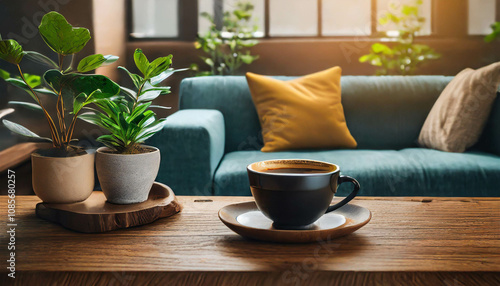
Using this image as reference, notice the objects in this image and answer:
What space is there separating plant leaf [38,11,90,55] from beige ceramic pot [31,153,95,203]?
0.61 ft

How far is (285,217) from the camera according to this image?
0.69 meters

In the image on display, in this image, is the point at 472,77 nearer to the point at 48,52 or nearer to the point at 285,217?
the point at 285,217

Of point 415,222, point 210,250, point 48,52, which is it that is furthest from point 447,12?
point 210,250

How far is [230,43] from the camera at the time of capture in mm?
3605

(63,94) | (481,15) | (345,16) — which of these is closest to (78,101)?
(63,94)

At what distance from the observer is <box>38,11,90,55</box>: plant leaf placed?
0.71 metres

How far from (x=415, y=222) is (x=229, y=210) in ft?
1.04

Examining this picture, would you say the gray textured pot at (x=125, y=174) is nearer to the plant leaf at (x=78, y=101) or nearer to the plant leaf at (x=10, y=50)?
the plant leaf at (x=78, y=101)

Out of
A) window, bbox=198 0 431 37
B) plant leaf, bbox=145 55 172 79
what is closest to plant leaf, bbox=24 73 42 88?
plant leaf, bbox=145 55 172 79

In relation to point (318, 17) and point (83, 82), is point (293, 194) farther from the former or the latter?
point (318, 17)

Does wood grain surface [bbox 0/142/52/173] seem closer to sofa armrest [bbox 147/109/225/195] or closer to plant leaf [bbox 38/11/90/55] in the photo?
sofa armrest [bbox 147/109/225/195]

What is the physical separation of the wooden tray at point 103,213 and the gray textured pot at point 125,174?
0.02 metres

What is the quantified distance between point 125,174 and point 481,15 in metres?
3.99

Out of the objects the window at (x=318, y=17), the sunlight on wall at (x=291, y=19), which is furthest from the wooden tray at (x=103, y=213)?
the sunlight on wall at (x=291, y=19)
